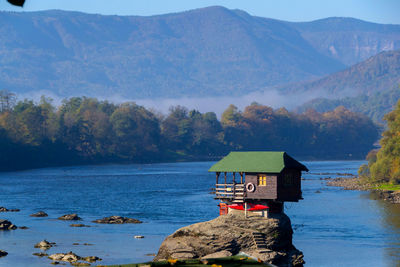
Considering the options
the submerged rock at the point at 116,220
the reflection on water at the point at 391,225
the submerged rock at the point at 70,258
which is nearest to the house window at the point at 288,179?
the reflection on water at the point at 391,225

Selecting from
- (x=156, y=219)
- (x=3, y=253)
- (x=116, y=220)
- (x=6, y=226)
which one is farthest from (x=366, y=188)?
(x=3, y=253)

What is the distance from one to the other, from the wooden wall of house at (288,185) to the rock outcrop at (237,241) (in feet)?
7.02

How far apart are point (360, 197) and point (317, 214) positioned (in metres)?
26.3

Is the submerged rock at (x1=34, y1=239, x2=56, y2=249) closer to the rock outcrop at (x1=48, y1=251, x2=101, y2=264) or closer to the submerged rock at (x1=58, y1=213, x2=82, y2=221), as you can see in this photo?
the rock outcrop at (x1=48, y1=251, x2=101, y2=264)

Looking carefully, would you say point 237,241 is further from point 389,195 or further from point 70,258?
point 389,195

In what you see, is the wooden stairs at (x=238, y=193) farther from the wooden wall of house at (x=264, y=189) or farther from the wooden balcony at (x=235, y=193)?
the wooden wall of house at (x=264, y=189)

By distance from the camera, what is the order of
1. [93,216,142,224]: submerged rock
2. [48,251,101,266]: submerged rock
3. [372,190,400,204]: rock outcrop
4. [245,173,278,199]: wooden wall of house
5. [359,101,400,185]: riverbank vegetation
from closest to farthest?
[245,173,278,199]: wooden wall of house
[48,251,101,266]: submerged rock
[93,216,142,224]: submerged rock
[372,190,400,204]: rock outcrop
[359,101,400,185]: riverbank vegetation

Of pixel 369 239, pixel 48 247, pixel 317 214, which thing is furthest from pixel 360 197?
pixel 48 247

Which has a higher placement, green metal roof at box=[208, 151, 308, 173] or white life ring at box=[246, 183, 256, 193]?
green metal roof at box=[208, 151, 308, 173]

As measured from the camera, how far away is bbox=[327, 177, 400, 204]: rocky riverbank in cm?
12090

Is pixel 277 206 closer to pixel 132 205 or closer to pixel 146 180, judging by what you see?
pixel 132 205

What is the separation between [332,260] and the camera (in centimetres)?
6762

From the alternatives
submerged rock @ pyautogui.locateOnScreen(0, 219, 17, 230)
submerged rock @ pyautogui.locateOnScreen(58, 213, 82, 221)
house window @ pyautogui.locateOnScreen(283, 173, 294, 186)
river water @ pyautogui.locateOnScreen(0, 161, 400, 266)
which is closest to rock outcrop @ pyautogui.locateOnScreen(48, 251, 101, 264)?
river water @ pyautogui.locateOnScreen(0, 161, 400, 266)

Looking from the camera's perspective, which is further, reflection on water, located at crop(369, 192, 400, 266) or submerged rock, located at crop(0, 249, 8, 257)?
reflection on water, located at crop(369, 192, 400, 266)
